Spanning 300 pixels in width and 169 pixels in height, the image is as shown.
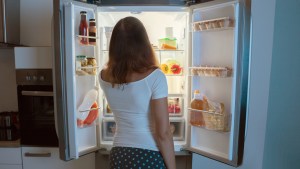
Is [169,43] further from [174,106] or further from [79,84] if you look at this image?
[79,84]

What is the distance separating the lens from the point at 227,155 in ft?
4.33

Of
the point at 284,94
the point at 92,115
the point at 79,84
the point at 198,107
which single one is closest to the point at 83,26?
the point at 79,84

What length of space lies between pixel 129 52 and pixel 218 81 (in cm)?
70

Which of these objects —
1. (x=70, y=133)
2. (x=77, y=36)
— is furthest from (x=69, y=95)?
(x=77, y=36)

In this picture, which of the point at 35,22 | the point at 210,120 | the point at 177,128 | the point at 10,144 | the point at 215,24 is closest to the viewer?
the point at 215,24

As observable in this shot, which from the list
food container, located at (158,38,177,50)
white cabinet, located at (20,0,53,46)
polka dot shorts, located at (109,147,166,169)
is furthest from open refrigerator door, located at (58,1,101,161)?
white cabinet, located at (20,0,53,46)

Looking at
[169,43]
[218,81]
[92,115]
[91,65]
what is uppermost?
[169,43]

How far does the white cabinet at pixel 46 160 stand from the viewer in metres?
1.64

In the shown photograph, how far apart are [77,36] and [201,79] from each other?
881 mm

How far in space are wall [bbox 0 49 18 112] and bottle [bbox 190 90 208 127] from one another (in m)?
1.68

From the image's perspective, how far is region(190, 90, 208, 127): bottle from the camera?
1411 millimetres

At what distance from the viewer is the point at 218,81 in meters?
1.39

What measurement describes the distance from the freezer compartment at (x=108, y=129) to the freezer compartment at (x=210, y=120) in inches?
24.9

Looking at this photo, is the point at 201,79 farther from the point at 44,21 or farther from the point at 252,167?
the point at 44,21
